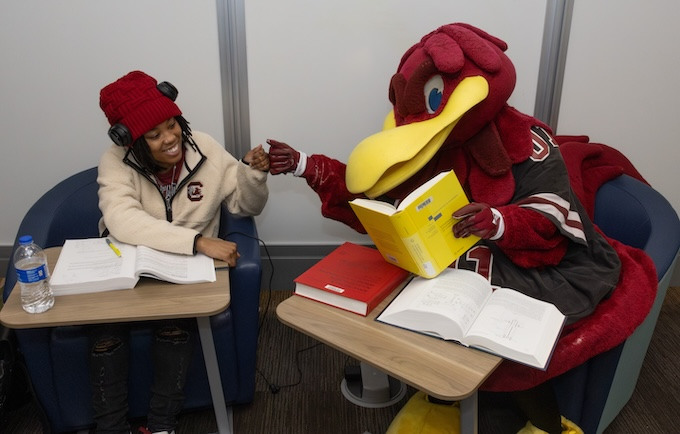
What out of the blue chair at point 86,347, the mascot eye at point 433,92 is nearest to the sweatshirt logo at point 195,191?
the blue chair at point 86,347

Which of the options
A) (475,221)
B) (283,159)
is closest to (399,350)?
(475,221)

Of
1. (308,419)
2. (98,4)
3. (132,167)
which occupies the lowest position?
(308,419)

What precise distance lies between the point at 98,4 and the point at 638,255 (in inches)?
70.9

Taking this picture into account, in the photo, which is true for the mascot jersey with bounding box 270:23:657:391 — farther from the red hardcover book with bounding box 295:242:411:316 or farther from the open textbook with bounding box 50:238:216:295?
the open textbook with bounding box 50:238:216:295

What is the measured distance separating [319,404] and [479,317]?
2.74 ft

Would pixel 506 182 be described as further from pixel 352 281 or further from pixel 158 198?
pixel 158 198

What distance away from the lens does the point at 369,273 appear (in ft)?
4.11

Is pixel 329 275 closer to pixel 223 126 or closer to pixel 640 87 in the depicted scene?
pixel 223 126

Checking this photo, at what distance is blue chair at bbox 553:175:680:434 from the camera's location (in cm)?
136

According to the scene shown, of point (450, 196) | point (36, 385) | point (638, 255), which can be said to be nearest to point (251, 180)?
point (450, 196)

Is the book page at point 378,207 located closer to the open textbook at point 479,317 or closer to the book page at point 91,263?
the open textbook at point 479,317

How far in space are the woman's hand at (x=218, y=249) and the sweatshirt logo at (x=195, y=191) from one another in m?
0.23

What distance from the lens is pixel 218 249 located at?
55.2 inches

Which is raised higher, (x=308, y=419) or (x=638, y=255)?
(x=638, y=255)
